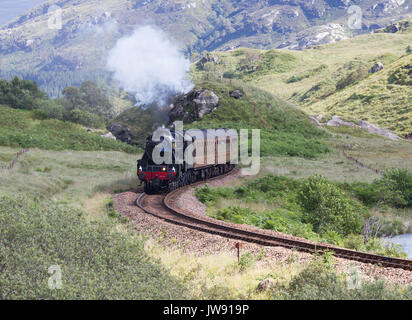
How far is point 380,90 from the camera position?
115 m

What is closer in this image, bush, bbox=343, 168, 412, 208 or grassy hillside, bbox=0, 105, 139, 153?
bush, bbox=343, 168, 412, 208

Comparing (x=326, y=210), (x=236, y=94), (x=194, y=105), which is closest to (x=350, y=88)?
(x=236, y=94)

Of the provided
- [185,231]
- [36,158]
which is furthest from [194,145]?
[36,158]

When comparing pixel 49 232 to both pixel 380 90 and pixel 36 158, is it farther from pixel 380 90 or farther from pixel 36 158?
pixel 380 90

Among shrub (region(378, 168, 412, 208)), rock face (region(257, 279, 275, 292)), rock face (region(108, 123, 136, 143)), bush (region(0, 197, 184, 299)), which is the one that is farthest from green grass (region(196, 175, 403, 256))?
rock face (region(108, 123, 136, 143))

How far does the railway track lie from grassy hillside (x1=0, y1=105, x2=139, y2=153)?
98.0 feet

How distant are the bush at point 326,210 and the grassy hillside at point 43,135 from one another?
1368 inches

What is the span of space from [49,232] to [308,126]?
6743 centimetres

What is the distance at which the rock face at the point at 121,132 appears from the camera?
235ft

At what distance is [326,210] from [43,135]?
41.0 m

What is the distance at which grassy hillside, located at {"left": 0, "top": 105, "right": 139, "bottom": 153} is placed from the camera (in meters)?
49.4

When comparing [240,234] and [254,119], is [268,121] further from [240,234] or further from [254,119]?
[240,234]

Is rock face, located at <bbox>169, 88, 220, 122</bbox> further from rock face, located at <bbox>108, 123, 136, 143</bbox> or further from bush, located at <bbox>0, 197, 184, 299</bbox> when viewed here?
bush, located at <bbox>0, 197, 184, 299</bbox>

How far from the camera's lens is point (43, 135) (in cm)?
5353
